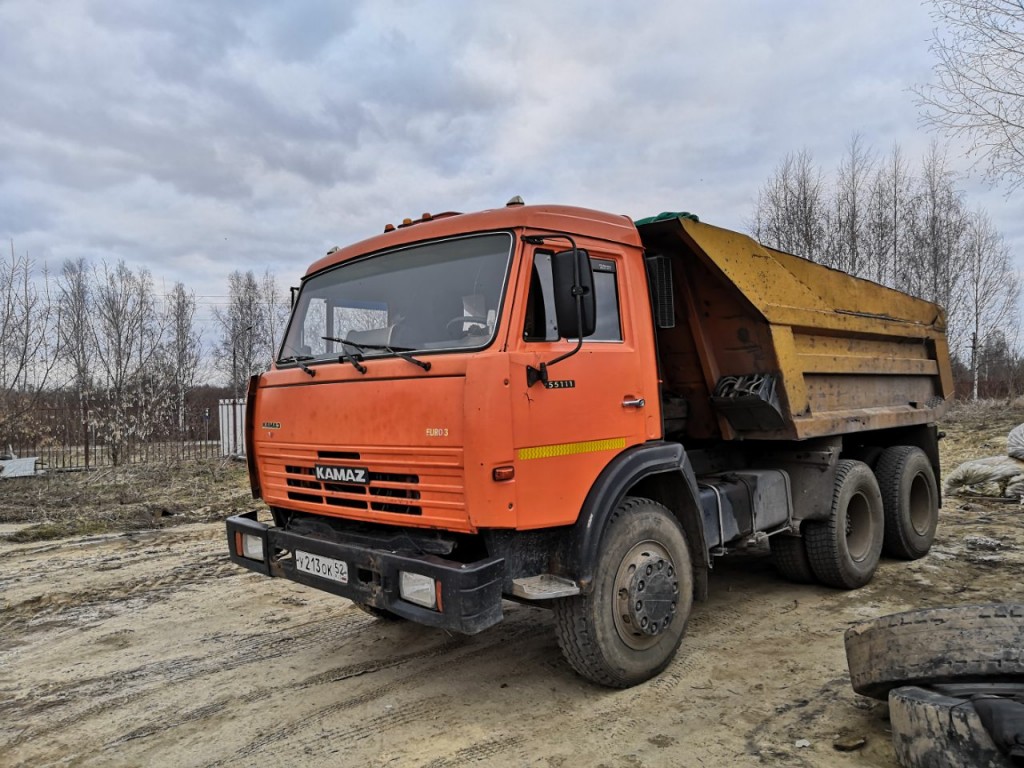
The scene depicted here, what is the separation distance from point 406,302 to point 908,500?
5.28 metres

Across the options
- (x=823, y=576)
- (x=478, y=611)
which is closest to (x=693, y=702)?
(x=478, y=611)

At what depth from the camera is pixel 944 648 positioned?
278cm

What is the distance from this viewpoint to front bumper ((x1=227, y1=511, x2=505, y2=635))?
292cm

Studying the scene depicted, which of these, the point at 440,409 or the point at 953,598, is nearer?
the point at 440,409

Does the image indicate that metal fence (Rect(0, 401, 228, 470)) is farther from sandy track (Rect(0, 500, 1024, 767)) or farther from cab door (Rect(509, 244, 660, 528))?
cab door (Rect(509, 244, 660, 528))

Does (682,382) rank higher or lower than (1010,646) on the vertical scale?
higher

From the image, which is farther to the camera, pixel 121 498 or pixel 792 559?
pixel 121 498

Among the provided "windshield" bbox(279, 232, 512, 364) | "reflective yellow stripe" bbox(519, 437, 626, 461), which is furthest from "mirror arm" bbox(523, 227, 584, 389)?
"reflective yellow stripe" bbox(519, 437, 626, 461)

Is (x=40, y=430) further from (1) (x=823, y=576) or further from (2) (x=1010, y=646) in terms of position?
(2) (x=1010, y=646)

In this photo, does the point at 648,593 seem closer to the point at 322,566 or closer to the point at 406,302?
the point at 322,566

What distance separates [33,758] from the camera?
3.09 metres

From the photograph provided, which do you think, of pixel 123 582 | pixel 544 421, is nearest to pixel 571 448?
pixel 544 421

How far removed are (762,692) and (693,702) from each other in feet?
1.36

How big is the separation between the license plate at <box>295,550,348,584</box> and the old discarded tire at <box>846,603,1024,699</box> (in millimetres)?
2577
